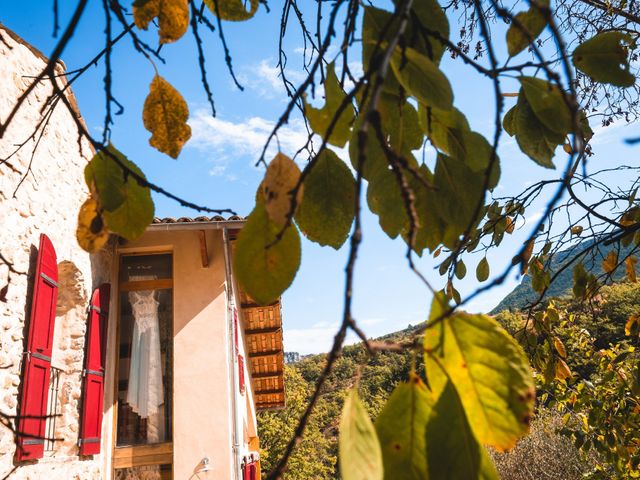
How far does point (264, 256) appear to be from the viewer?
0.38m

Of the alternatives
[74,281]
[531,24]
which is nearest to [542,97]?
[531,24]

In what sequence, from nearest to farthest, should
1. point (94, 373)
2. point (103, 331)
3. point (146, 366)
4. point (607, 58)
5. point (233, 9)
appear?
point (607, 58) < point (233, 9) < point (94, 373) < point (103, 331) < point (146, 366)

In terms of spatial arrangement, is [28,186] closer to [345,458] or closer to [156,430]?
[156,430]

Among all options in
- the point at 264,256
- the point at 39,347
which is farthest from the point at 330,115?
the point at 39,347

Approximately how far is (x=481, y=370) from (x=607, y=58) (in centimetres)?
38

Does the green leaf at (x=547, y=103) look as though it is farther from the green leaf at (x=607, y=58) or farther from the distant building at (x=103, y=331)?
the distant building at (x=103, y=331)

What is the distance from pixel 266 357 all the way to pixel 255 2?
351 inches

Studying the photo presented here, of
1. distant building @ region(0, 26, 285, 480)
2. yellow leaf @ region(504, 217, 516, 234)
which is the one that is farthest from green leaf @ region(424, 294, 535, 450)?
distant building @ region(0, 26, 285, 480)

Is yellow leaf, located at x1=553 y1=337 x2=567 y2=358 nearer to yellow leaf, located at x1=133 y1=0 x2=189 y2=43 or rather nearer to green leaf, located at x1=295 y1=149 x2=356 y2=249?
green leaf, located at x1=295 y1=149 x2=356 y2=249

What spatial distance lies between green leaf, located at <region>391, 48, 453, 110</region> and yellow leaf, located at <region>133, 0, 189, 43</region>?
0.33m

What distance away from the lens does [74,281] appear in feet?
14.4

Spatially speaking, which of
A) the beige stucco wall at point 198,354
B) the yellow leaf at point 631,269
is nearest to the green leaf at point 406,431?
the yellow leaf at point 631,269

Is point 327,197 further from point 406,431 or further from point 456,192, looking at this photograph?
point 406,431

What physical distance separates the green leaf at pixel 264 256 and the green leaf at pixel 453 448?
156mm
